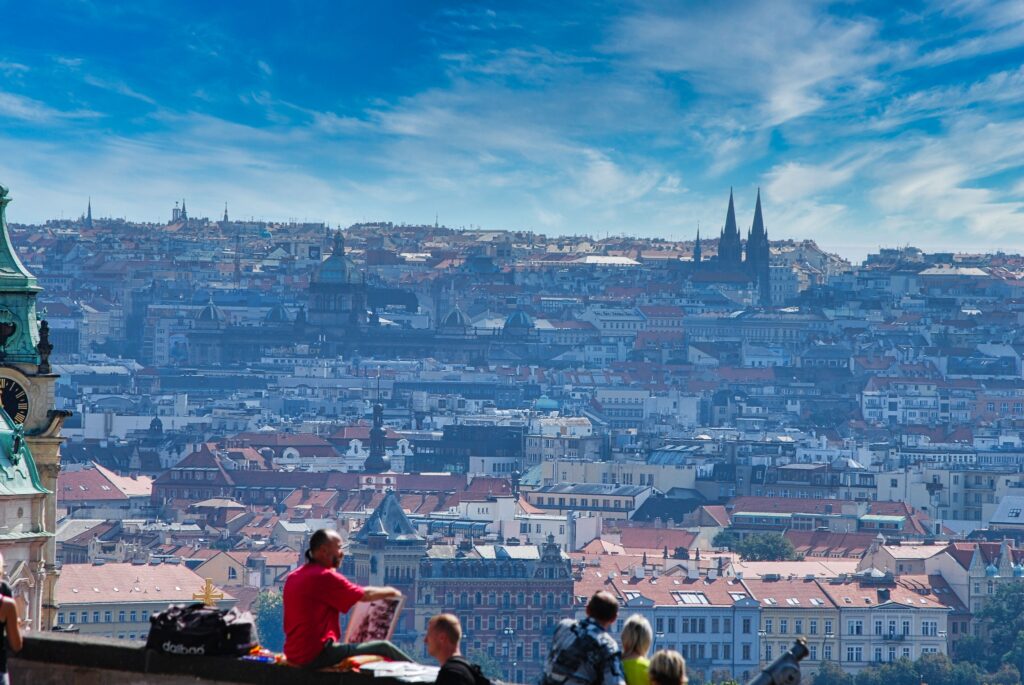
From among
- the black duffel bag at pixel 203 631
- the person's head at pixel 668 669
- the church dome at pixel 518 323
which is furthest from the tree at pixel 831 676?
the church dome at pixel 518 323

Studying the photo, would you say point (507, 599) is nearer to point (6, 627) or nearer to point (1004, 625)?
point (1004, 625)

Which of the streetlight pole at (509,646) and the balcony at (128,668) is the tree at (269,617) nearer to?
the streetlight pole at (509,646)

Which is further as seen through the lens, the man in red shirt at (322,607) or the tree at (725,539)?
the tree at (725,539)

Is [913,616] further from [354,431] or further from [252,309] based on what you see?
[252,309]

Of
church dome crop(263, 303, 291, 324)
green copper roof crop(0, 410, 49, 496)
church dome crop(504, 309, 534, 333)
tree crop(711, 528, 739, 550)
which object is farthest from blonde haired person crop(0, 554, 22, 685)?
church dome crop(504, 309, 534, 333)

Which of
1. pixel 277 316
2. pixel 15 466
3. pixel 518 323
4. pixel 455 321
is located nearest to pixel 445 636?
pixel 15 466

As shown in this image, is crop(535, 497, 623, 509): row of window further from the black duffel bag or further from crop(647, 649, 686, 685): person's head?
crop(647, 649, 686, 685): person's head

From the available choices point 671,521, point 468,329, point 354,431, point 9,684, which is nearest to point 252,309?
point 468,329
